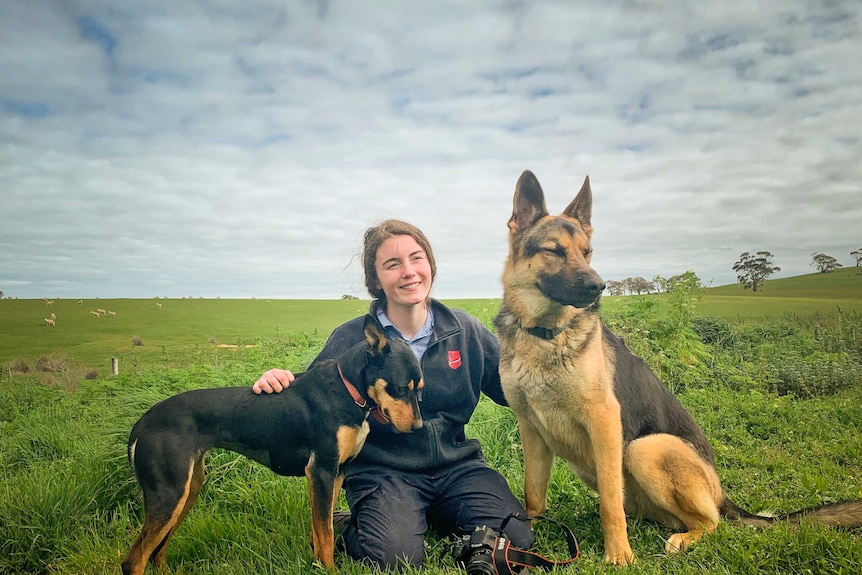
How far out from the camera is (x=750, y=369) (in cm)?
975

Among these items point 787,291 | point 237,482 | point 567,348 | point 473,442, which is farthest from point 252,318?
point 787,291

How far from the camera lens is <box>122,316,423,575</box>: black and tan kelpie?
303cm

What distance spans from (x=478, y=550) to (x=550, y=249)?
83.6 inches

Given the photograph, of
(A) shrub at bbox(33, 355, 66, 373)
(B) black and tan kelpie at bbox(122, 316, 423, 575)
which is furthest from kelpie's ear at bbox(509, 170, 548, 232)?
(A) shrub at bbox(33, 355, 66, 373)

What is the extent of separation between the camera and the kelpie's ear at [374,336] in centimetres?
323

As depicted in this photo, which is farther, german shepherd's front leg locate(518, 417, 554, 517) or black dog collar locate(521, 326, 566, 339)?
german shepherd's front leg locate(518, 417, 554, 517)

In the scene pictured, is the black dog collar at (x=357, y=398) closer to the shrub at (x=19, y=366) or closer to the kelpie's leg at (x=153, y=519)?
the kelpie's leg at (x=153, y=519)

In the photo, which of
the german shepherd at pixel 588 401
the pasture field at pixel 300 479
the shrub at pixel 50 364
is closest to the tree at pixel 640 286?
the pasture field at pixel 300 479

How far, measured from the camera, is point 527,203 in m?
3.69

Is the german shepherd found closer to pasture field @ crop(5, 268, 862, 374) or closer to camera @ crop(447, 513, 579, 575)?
camera @ crop(447, 513, 579, 575)

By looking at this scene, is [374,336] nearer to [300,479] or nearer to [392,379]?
[392,379]

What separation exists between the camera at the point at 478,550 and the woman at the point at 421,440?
12.2 inches

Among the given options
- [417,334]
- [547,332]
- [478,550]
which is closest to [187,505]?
[478,550]

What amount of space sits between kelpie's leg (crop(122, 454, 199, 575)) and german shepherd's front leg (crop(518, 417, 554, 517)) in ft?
7.89
